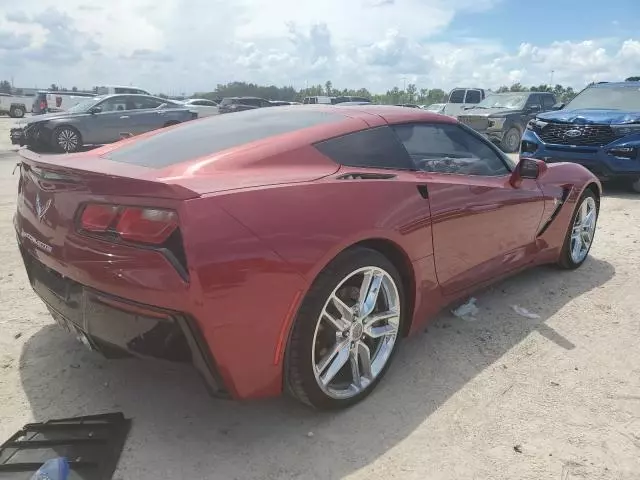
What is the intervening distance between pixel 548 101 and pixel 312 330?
15.8 m

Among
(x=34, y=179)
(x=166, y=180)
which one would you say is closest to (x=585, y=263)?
(x=166, y=180)

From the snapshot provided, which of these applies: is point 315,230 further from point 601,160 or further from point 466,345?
point 601,160

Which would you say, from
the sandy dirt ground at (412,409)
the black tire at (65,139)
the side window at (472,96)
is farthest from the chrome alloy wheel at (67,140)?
the side window at (472,96)

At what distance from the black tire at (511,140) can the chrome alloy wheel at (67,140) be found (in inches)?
429

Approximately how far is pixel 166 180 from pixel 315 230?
2.05 ft

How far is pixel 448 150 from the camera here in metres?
3.29

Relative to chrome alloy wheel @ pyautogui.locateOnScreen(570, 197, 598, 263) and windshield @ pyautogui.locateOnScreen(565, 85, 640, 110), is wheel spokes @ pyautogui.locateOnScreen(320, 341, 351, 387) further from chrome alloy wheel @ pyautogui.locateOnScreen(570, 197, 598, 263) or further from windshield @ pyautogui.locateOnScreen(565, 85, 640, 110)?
windshield @ pyautogui.locateOnScreen(565, 85, 640, 110)

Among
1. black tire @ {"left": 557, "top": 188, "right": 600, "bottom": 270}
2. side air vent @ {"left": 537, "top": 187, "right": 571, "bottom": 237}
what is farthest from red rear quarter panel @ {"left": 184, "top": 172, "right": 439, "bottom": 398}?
black tire @ {"left": 557, "top": 188, "right": 600, "bottom": 270}

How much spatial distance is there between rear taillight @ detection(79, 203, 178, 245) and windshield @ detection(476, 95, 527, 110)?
555 inches

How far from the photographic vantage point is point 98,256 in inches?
80.1

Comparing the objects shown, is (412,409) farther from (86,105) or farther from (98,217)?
(86,105)

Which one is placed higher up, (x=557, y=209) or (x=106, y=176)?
(x=106, y=176)

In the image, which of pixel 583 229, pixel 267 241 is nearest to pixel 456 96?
pixel 583 229

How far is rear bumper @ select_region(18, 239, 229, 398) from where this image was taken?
1.97 meters
